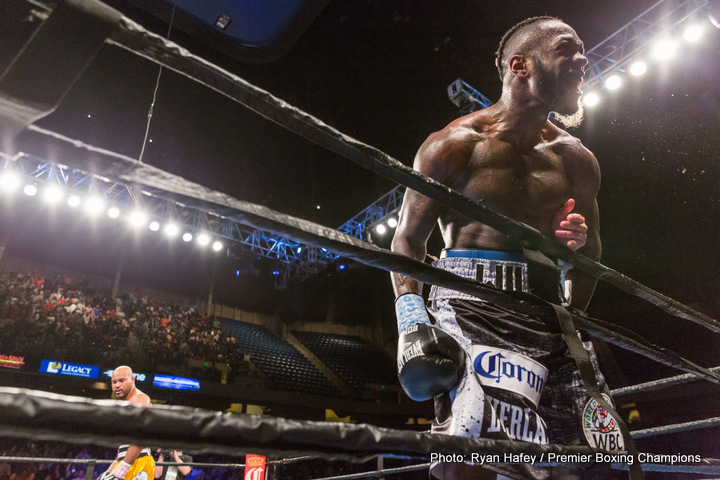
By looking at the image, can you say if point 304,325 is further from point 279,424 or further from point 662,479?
point 279,424

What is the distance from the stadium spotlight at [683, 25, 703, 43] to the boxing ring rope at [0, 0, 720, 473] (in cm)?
437

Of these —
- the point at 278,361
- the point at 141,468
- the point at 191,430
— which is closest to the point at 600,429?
the point at 191,430

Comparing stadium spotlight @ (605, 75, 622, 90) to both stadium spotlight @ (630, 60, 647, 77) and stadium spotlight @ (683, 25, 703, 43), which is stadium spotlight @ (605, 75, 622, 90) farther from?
stadium spotlight @ (683, 25, 703, 43)

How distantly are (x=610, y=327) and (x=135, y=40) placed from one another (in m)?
1.14

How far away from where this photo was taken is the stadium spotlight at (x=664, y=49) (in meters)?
4.12

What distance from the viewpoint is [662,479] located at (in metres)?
6.55

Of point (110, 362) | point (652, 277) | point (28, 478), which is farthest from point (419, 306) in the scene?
point (110, 362)

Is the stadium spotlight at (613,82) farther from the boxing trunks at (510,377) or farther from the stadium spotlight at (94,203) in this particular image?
the stadium spotlight at (94,203)

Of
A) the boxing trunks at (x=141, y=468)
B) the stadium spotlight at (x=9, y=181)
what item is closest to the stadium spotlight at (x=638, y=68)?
the boxing trunks at (x=141, y=468)

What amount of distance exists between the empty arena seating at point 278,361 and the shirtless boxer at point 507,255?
9.55 metres

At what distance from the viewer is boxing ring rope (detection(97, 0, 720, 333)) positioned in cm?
55

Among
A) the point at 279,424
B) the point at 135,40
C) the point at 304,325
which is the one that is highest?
the point at 304,325

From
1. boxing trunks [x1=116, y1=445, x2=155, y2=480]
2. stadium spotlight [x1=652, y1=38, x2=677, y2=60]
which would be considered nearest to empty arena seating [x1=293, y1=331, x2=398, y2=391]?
boxing trunks [x1=116, y1=445, x2=155, y2=480]

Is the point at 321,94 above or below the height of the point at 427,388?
above
